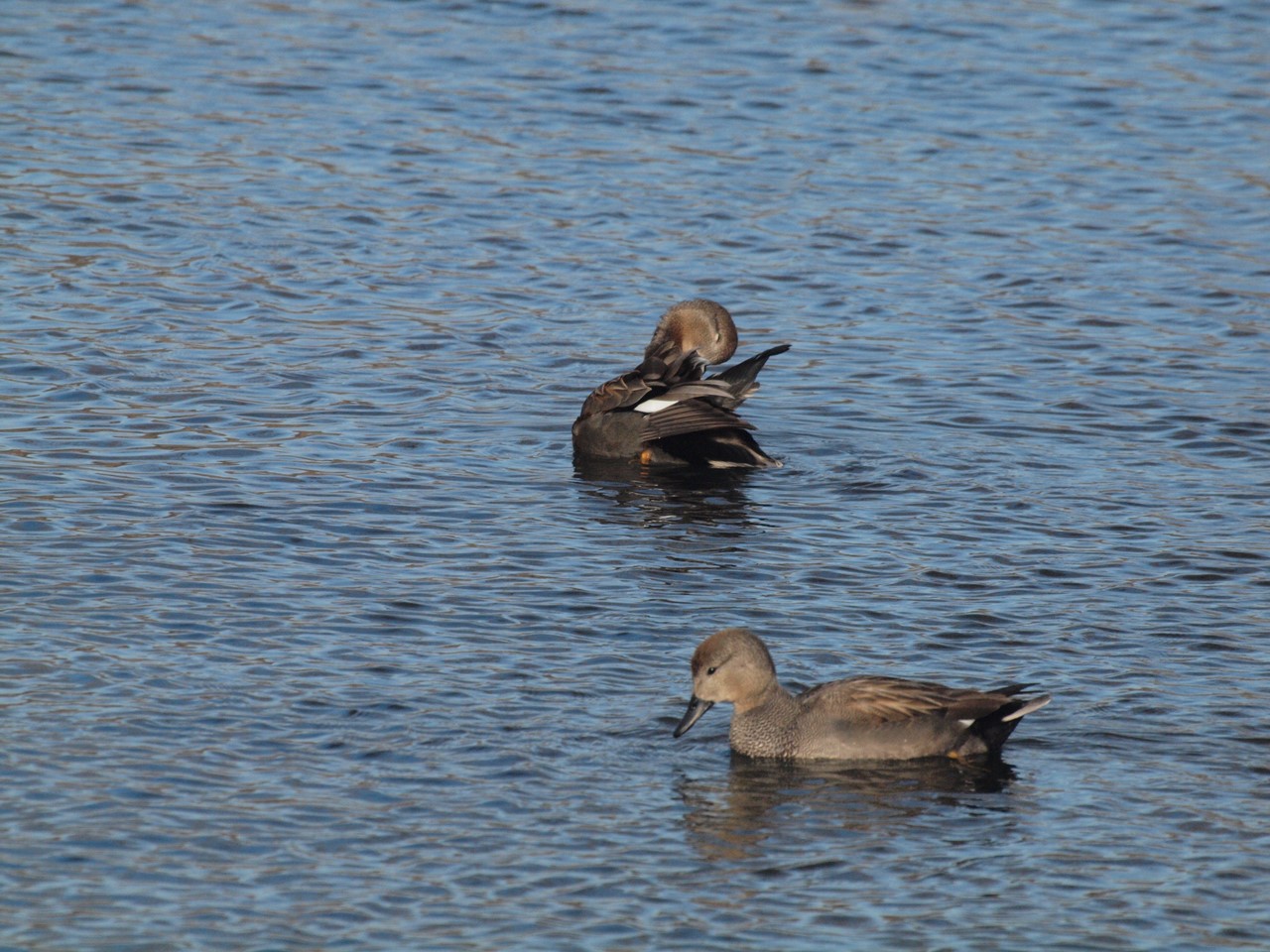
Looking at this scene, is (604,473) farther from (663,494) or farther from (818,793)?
(818,793)

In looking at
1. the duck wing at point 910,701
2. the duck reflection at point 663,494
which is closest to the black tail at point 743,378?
the duck reflection at point 663,494

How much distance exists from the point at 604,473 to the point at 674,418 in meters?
0.60

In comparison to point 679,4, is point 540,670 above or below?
below

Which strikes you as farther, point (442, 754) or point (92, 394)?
point (92, 394)

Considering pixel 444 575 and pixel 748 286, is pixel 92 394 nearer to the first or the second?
pixel 444 575

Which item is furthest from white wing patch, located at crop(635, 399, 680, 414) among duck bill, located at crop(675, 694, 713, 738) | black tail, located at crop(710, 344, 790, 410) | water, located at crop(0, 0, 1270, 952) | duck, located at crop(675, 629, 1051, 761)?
duck bill, located at crop(675, 694, 713, 738)

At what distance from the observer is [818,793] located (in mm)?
8531

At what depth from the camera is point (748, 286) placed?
55.0ft

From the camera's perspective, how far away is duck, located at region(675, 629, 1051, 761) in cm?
866

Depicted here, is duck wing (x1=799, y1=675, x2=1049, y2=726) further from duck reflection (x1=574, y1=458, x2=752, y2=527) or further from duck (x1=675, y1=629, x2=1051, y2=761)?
duck reflection (x1=574, y1=458, x2=752, y2=527)

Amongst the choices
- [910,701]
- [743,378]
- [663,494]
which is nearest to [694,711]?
[910,701]

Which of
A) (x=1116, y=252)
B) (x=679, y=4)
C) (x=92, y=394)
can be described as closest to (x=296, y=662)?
(x=92, y=394)

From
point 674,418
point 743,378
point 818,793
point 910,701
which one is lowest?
point 818,793

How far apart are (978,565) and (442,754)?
374cm
